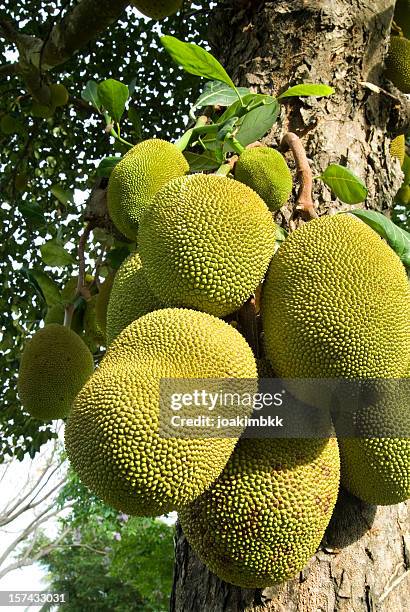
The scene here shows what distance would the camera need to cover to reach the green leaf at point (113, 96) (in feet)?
4.17

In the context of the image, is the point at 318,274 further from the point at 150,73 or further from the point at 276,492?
the point at 150,73

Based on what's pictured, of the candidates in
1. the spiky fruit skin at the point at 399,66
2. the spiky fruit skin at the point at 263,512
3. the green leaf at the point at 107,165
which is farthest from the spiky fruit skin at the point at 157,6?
the spiky fruit skin at the point at 263,512

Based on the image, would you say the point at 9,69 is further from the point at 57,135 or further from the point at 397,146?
the point at 397,146

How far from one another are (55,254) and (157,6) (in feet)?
2.87

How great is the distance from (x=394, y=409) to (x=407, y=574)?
0.32 meters

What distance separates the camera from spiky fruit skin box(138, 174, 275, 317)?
0.87 m

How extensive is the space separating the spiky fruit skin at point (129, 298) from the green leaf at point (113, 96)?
430mm

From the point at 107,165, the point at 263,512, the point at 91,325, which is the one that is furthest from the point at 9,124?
the point at 263,512

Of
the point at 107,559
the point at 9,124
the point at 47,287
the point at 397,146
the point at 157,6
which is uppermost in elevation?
the point at 157,6

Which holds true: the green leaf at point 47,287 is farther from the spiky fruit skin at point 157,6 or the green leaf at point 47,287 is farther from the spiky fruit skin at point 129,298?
the spiky fruit skin at point 157,6

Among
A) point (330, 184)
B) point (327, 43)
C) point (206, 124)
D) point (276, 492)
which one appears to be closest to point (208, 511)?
point (276, 492)

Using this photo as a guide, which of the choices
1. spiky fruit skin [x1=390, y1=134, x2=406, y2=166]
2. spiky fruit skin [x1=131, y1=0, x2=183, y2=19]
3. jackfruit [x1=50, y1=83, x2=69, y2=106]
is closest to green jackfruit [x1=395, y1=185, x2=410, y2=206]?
spiky fruit skin [x1=390, y1=134, x2=406, y2=166]

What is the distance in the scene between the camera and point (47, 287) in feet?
5.93

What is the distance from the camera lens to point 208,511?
0.82m
